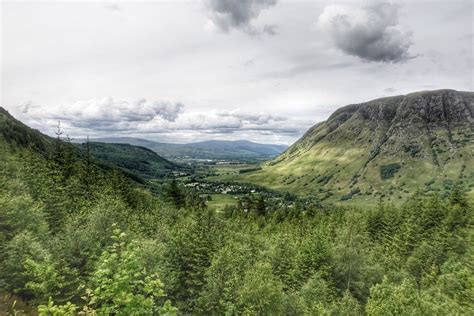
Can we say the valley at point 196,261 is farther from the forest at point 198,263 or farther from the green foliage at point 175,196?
the green foliage at point 175,196

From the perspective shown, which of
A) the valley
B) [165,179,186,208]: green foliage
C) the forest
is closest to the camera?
the forest

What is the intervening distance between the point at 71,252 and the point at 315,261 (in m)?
43.5

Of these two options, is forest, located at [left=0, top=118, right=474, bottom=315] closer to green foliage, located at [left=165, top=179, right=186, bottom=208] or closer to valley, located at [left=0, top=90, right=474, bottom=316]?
valley, located at [left=0, top=90, right=474, bottom=316]

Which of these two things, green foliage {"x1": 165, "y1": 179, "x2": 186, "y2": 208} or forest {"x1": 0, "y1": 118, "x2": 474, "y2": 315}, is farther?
green foliage {"x1": 165, "y1": 179, "x2": 186, "y2": 208}

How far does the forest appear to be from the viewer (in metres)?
21.7

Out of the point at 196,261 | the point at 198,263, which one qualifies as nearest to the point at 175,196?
the point at 196,261

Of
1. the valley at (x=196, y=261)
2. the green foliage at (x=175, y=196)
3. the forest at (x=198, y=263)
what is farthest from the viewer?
the green foliage at (x=175, y=196)

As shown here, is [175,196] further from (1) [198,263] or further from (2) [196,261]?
(1) [198,263]

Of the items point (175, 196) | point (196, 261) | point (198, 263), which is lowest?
point (175, 196)

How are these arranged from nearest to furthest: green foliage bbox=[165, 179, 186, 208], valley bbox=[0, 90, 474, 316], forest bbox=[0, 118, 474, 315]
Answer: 1. forest bbox=[0, 118, 474, 315]
2. valley bbox=[0, 90, 474, 316]
3. green foliage bbox=[165, 179, 186, 208]

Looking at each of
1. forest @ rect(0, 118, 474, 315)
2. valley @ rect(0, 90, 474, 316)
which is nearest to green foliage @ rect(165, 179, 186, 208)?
valley @ rect(0, 90, 474, 316)

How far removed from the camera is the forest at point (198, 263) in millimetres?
21656

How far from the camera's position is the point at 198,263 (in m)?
50.0

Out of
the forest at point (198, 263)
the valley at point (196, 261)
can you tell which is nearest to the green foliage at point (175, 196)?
the valley at point (196, 261)
